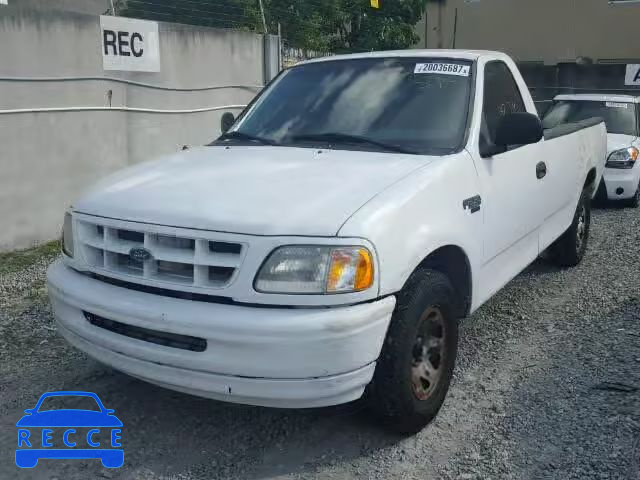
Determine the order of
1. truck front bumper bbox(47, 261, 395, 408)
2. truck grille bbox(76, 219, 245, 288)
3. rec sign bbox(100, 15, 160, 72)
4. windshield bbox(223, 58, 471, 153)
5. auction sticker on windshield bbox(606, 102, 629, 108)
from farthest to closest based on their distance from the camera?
1. auction sticker on windshield bbox(606, 102, 629, 108)
2. rec sign bbox(100, 15, 160, 72)
3. windshield bbox(223, 58, 471, 153)
4. truck grille bbox(76, 219, 245, 288)
5. truck front bumper bbox(47, 261, 395, 408)

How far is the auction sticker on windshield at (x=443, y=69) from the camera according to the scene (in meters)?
4.27

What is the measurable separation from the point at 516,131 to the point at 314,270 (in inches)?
71.1

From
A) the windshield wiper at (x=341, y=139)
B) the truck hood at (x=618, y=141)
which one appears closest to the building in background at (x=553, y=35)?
the truck hood at (x=618, y=141)

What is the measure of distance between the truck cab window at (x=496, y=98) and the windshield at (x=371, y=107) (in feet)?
0.58

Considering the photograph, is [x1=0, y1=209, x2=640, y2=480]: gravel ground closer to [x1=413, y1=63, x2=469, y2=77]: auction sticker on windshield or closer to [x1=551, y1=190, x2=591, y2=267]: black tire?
[x1=551, y1=190, x2=591, y2=267]: black tire

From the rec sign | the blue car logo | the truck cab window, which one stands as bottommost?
the blue car logo

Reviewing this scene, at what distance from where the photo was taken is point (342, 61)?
15.1ft

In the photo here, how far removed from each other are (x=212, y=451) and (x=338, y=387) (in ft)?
2.66

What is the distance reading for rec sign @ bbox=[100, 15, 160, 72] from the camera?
24.3 feet

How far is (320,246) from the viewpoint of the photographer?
284 centimetres


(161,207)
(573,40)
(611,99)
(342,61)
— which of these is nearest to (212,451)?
(161,207)

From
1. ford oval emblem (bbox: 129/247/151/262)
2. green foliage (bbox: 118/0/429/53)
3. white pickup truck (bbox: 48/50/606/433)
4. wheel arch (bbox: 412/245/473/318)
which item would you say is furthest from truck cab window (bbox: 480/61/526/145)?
green foliage (bbox: 118/0/429/53)

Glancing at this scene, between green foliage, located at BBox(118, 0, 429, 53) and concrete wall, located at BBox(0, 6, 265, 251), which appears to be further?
green foliage, located at BBox(118, 0, 429, 53)

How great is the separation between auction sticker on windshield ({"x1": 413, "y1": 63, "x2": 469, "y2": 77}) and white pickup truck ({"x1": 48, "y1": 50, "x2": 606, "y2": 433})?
12mm
